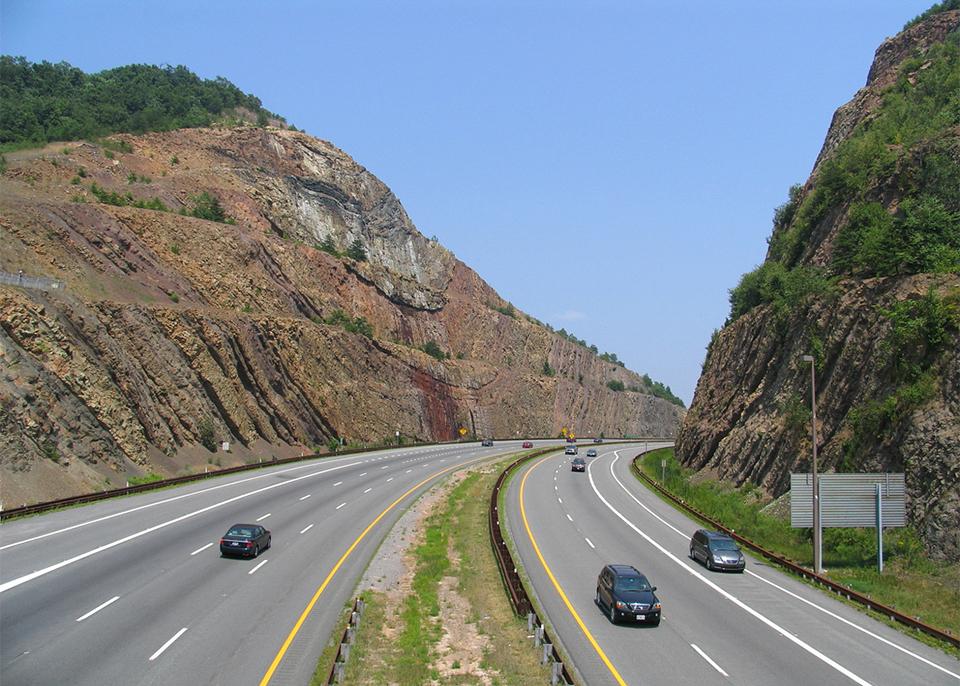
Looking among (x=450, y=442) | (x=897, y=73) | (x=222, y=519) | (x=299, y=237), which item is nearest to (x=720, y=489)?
(x=222, y=519)

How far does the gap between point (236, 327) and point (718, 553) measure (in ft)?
165

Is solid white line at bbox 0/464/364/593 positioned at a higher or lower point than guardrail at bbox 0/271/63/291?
lower

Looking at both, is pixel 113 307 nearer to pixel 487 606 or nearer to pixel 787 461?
pixel 487 606

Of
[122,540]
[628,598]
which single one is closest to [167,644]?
[628,598]

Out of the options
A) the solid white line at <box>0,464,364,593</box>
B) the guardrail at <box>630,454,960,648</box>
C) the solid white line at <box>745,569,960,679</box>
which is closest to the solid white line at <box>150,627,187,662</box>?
the solid white line at <box>0,464,364,593</box>

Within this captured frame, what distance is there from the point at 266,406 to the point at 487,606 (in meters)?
47.5

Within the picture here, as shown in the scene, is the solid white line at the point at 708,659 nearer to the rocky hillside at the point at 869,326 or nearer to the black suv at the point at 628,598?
the black suv at the point at 628,598

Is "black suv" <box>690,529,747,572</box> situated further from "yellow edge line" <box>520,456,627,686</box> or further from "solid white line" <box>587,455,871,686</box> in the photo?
"yellow edge line" <box>520,456,627,686</box>

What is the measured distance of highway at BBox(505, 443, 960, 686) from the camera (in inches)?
675

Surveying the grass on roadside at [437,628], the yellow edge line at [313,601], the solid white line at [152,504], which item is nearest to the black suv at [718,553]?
the grass on roadside at [437,628]

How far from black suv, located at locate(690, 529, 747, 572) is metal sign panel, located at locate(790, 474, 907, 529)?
107 inches

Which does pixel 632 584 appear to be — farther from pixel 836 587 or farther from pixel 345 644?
pixel 836 587

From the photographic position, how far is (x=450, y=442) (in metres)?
95.5

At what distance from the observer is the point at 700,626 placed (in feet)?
67.9
